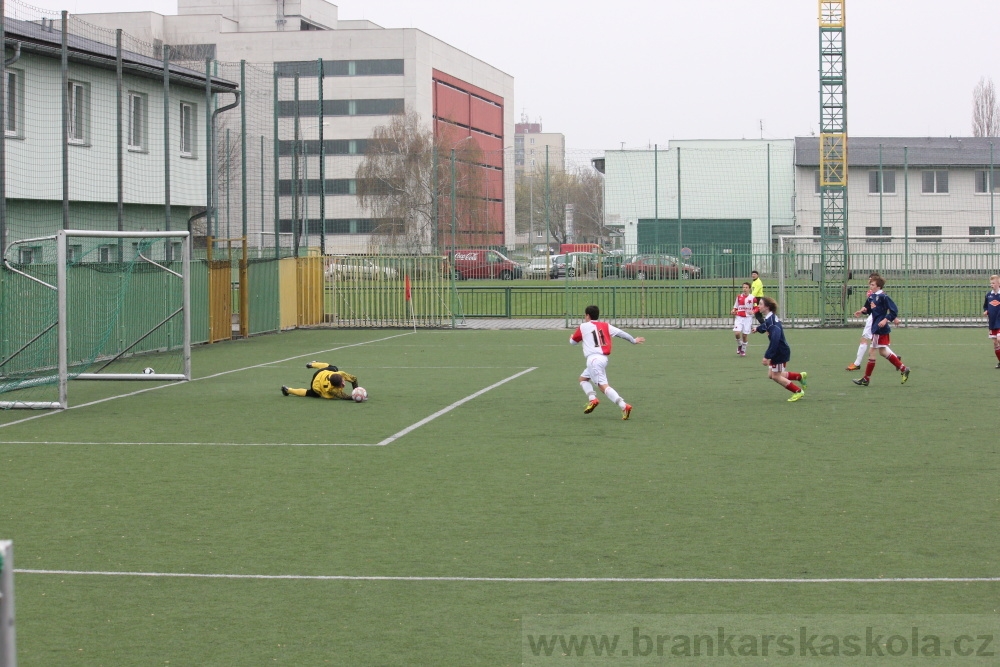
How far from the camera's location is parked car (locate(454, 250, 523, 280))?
129 ft

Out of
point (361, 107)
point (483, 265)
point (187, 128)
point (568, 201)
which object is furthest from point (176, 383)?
point (361, 107)

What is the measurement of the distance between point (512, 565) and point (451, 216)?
32.8 metres

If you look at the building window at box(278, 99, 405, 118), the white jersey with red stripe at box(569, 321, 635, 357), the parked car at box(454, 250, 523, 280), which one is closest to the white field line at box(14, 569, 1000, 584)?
the white jersey with red stripe at box(569, 321, 635, 357)

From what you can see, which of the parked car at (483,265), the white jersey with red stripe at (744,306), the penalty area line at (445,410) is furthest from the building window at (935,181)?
the penalty area line at (445,410)

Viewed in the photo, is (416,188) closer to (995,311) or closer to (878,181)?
(878,181)

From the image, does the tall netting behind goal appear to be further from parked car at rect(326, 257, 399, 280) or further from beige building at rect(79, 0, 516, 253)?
beige building at rect(79, 0, 516, 253)

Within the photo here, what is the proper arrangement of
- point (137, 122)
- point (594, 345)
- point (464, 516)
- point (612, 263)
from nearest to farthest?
point (464, 516) → point (594, 345) → point (137, 122) → point (612, 263)

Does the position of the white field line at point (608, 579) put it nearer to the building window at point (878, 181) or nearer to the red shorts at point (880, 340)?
the red shorts at point (880, 340)

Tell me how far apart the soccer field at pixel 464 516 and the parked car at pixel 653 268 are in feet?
60.6

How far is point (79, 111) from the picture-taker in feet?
90.4

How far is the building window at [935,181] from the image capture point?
174 ft

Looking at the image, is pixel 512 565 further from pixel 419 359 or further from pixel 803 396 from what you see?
pixel 419 359

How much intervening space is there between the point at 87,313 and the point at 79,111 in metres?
7.35

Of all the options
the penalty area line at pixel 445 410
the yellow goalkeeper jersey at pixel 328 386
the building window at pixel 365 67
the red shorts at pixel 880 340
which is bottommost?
the penalty area line at pixel 445 410
